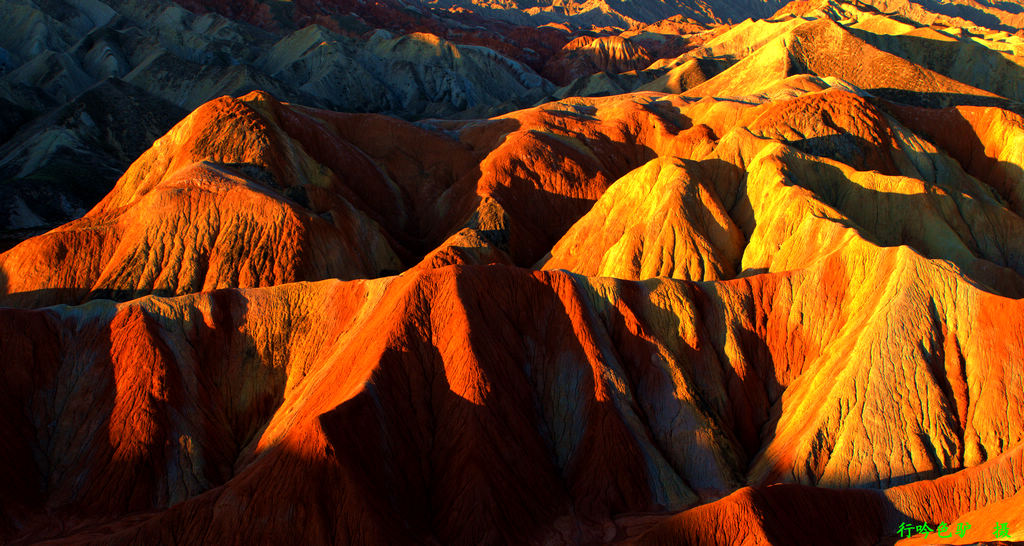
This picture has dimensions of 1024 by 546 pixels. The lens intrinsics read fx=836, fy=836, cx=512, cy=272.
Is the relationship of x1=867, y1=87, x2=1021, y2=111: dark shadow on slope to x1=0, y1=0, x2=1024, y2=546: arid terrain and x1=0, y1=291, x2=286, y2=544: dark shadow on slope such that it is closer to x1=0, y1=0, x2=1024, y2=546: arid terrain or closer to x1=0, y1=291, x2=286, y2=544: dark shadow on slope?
x1=0, y1=0, x2=1024, y2=546: arid terrain

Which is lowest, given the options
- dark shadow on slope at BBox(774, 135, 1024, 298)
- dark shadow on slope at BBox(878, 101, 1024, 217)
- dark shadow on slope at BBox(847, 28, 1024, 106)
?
dark shadow on slope at BBox(847, 28, 1024, 106)

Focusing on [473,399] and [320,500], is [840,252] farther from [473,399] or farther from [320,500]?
[320,500]

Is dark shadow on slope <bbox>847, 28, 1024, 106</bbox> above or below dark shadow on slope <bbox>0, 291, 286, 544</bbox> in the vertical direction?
below

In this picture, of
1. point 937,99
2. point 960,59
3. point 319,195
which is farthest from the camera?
point 960,59

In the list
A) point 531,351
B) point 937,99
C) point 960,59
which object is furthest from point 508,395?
point 960,59

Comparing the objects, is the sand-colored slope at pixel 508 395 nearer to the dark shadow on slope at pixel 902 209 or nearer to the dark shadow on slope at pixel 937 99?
the dark shadow on slope at pixel 902 209

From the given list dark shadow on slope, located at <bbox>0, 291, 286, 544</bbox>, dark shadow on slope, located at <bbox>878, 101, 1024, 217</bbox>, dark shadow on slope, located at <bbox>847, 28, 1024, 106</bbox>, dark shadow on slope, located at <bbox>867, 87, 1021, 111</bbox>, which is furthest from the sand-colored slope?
dark shadow on slope, located at <bbox>847, 28, 1024, 106</bbox>

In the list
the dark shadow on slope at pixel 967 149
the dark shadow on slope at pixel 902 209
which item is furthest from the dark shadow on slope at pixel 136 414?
the dark shadow on slope at pixel 967 149

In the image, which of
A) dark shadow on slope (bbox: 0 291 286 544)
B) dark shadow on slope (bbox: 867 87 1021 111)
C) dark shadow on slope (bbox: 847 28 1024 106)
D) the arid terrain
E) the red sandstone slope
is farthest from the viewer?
dark shadow on slope (bbox: 847 28 1024 106)

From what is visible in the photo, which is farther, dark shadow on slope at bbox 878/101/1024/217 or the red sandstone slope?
dark shadow on slope at bbox 878/101/1024/217

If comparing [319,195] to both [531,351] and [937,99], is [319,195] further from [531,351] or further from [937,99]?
[937,99]
